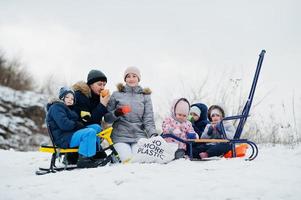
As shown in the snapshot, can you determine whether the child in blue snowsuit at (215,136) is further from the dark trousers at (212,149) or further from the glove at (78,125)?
the glove at (78,125)

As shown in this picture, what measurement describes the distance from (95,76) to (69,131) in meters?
1.03

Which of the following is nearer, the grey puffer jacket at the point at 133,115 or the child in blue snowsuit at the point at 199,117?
the grey puffer jacket at the point at 133,115

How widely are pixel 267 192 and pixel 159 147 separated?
182 cm

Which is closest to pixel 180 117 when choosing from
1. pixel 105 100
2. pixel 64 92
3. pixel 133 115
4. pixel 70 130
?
pixel 133 115

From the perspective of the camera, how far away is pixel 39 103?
22000 millimetres

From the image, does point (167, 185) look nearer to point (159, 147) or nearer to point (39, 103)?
point (159, 147)

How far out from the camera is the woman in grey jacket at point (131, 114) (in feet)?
15.8

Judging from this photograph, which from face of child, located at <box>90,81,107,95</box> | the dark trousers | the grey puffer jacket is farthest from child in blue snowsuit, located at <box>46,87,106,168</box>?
the dark trousers

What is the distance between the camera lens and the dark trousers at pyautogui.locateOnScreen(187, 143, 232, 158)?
463 cm

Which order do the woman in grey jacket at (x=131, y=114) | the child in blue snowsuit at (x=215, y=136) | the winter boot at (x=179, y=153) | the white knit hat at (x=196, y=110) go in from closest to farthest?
the winter boot at (x=179, y=153) < the child in blue snowsuit at (x=215, y=136) < the woman in grey jacket at (x=131, y=114) < the white knit hat at (x=196, y=110)

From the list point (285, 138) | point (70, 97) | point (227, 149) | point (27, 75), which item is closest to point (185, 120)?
point (227, 149)

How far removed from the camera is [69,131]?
4496 mm

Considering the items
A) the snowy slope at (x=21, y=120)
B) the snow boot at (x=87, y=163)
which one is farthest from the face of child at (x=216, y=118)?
the snowy slope at (x=21, y=120)

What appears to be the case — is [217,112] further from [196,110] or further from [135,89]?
[135,89]
